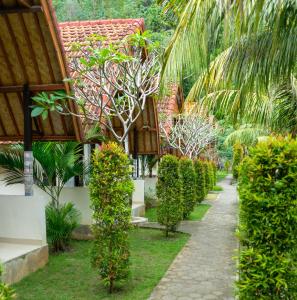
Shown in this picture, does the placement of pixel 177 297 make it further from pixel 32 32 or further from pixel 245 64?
pixel 32 32

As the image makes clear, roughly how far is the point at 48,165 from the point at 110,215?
3.30 m

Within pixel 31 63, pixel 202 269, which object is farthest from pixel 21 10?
pixel 202 269

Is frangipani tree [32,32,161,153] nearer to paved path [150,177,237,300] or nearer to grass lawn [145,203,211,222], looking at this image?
paved path [150,177,237,300]

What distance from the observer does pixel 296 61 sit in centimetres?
611

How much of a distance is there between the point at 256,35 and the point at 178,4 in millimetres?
1278

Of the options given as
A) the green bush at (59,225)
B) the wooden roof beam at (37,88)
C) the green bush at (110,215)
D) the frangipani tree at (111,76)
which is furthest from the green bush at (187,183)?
the green bush at (110,215)

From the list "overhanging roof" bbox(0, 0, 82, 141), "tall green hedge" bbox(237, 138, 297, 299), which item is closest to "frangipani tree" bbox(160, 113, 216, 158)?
"overhanging roof" bbox(0, 0, 82, 141)

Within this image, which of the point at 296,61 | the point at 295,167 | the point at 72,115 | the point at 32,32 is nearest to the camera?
the point at 295,167

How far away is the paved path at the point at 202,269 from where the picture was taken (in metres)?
5.98

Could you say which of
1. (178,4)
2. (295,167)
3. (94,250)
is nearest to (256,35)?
(178,4)

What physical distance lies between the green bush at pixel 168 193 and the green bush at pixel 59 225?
2.26m

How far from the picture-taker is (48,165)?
8695 millimetres

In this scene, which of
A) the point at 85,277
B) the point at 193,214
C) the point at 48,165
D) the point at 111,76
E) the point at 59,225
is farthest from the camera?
the point at 193,214

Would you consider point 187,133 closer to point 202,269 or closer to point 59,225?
point 59,225
